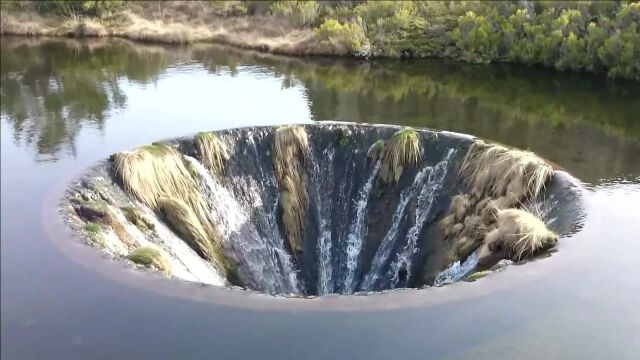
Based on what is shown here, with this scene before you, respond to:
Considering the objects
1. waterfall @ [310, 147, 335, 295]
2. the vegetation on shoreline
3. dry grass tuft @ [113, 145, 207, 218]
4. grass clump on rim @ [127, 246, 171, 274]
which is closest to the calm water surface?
grass clump on rim @ [127, 246, 171, 274]

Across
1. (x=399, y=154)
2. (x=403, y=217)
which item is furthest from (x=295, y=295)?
(x=399, y=154)

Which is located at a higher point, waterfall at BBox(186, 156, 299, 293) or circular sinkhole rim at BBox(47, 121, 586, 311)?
circular sinkhole rim at BBox(47, 121, 586, 311)

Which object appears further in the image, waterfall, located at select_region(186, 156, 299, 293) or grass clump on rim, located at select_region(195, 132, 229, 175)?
grass clump on rim, located at select_region(195, 132, 229, 175)

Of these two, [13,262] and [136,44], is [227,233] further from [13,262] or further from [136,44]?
[136,44]

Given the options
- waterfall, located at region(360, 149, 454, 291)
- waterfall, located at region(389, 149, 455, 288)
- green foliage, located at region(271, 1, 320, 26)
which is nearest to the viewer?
waterfall, located at region(389, 149, 455, 288)

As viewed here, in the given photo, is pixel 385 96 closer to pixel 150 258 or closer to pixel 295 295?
pixel 150 258

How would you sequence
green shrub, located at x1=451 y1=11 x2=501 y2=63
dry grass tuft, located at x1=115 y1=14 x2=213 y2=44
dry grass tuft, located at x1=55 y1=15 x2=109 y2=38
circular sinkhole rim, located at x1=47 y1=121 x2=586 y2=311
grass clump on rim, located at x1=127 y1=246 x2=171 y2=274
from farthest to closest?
dry grass tuft, located at x1=55 y1=15 x2=109 y2=38
dry grass tuft, located at x1=115 y1=14 x2=213 y2=44
green shrub, located at x1=451 y1=11 x2=501 y2=63
grass clump on rim, located at x1=127 y1=246 x2=171 y2=274
circular sinkhole rim, located at x1=47 y1=121 x2=586 y2=311

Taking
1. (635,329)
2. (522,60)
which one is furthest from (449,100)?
(635,329)

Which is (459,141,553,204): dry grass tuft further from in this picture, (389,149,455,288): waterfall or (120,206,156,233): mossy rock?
(120,206,156,233): mossy rock

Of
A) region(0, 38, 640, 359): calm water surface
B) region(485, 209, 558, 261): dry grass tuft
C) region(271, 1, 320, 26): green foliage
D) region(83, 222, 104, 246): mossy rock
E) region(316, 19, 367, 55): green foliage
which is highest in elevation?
region(271, 1, 320, 26): green foliage
